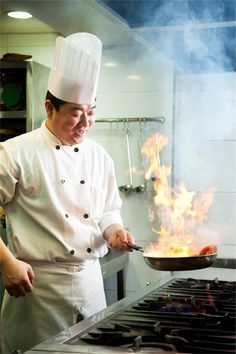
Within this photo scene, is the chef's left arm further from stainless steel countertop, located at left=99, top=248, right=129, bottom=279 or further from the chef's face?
stainless steel countertop, located at left=99, top=248, right=129, bottom=279

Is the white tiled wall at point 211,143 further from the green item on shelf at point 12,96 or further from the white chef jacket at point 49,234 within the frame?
the white chef jacket at point 49,234

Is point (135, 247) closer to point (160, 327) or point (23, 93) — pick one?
point (160, 327)

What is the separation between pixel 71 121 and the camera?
192 cm

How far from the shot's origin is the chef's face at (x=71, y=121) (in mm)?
1922

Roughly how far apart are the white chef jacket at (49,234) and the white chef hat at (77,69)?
16 cm

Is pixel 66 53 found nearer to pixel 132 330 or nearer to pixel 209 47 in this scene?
pixel 209 47

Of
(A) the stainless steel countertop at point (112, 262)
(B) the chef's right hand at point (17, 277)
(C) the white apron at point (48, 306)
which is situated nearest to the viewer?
(B) the chef's right hand at point (17, 277)

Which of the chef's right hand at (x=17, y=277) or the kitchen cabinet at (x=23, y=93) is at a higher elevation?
the kitchen cabinet at (x=23, y=93)

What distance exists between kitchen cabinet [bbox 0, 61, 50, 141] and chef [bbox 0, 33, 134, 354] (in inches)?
53.3

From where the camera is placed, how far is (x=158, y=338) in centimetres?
126

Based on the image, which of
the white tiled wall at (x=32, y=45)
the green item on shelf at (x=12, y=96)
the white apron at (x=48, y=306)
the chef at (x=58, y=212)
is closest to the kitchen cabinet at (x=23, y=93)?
the green item on shelf at (x=12, y=96)

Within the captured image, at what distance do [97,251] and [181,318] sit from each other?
1.93 feet

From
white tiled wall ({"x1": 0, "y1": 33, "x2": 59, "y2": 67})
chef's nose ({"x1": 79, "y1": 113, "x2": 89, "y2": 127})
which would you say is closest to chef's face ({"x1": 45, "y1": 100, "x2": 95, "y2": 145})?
chef's nose ({"x1": 79, "y1": 113, "x2": 89, "y2": 127})

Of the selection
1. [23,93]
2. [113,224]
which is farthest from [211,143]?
[113,224]
